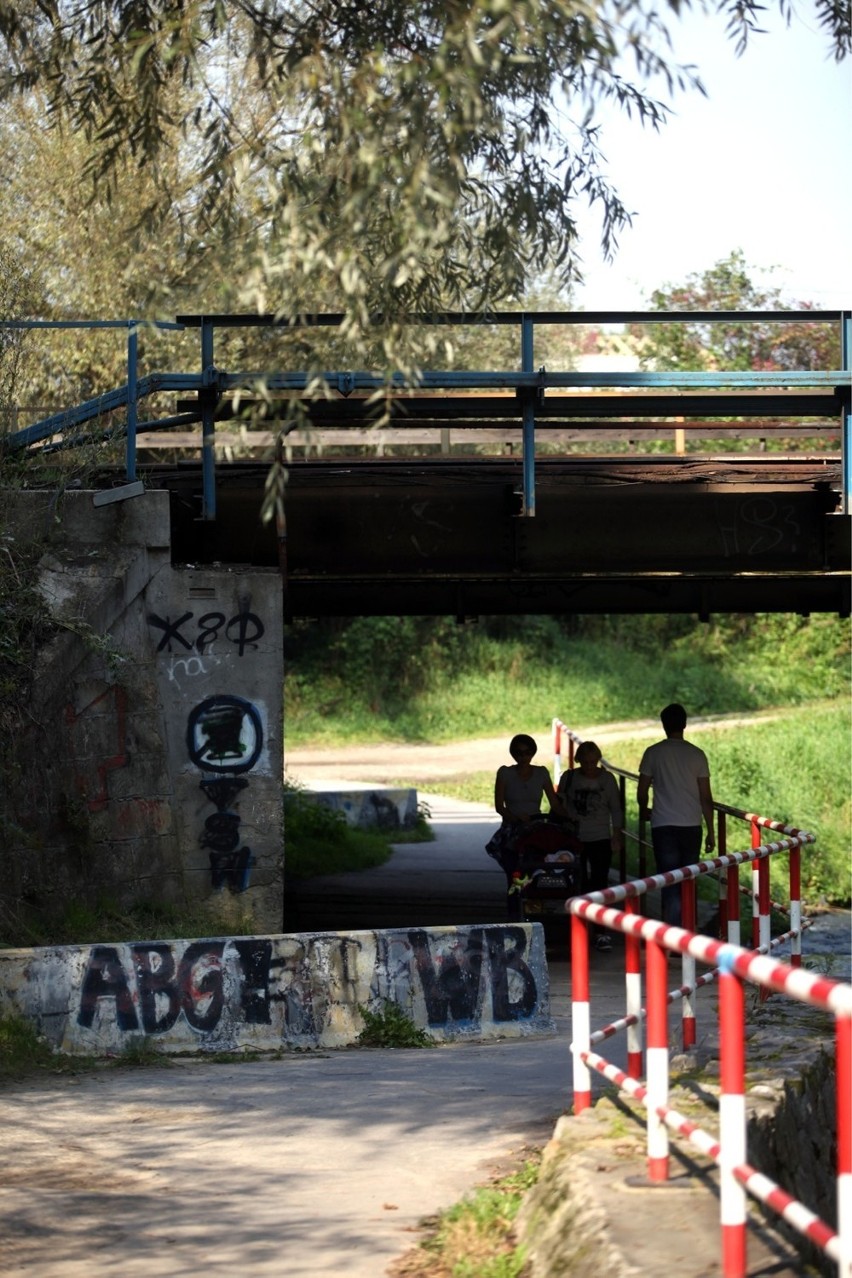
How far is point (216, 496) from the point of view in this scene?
45.2 feet

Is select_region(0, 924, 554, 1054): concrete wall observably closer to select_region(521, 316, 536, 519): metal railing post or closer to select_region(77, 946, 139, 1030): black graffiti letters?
select_region(77, 946, 139, 1030): black graffiti letters

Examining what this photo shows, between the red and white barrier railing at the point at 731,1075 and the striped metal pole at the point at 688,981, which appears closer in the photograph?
the red and white barrier railing at the point at 731,1075

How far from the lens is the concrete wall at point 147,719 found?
11.8 m

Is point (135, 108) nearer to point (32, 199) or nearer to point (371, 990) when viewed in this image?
point (371, 990)

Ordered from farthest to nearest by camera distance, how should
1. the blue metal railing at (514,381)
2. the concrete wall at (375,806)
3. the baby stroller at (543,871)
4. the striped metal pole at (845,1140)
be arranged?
the concrete wall at (375,806) < the baby stroller at (543,871) < the blue metal railing at (514,381) < the striped metal pole at (845,1140)

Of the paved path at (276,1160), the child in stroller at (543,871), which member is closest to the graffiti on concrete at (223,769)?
the child in stroller at (543,871)

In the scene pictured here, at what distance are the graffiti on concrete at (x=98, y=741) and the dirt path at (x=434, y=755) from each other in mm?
19289

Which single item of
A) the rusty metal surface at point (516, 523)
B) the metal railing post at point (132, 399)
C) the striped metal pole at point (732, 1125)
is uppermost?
the metal railing post at point (132, 399)

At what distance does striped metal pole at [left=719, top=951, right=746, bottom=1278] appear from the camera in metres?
4.34

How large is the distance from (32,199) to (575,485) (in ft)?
48.9

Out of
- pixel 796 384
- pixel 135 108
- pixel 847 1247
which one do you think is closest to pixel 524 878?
pixel 796 384

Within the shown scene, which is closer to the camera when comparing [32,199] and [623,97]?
[623,97]

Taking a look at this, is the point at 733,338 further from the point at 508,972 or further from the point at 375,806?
the point at 508,972

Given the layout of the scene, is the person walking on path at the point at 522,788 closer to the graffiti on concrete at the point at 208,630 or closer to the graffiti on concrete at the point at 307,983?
the graffiti on concrete at the point at 208,630
